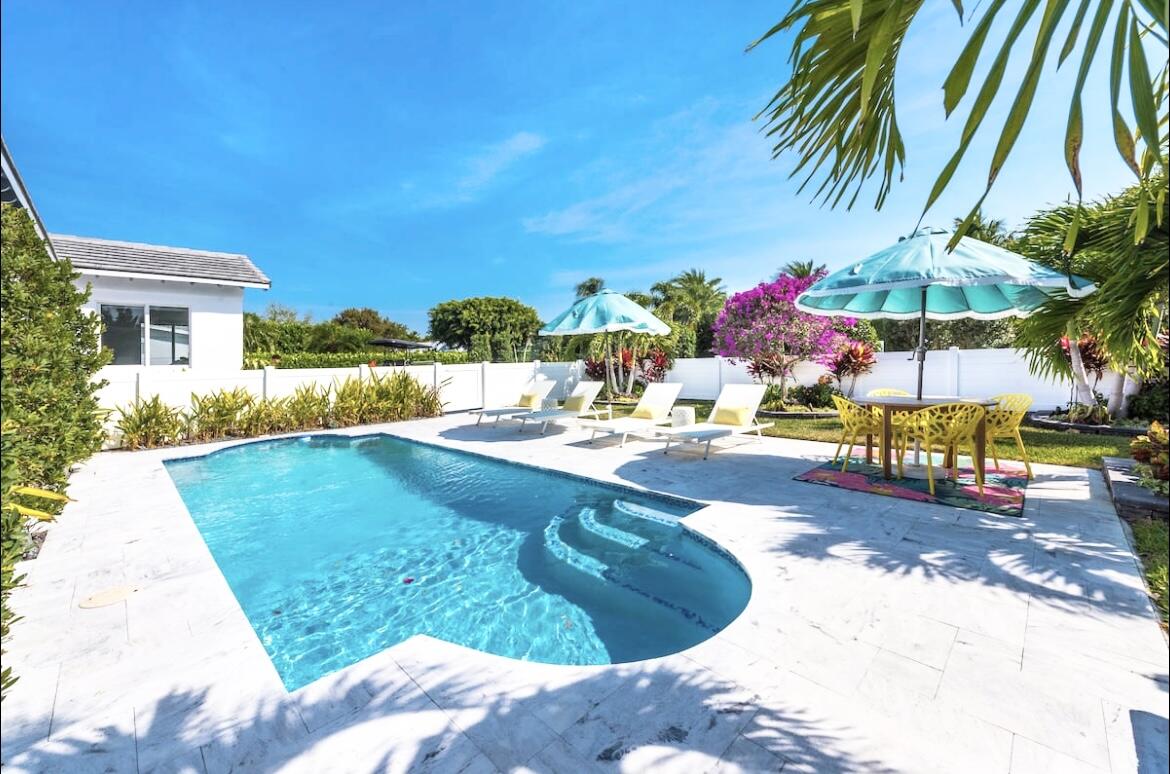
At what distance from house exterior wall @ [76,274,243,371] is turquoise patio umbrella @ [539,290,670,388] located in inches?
361

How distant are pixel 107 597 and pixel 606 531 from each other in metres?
3.93

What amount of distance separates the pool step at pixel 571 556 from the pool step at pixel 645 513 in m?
0.86

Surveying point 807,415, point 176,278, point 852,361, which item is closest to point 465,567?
point 807,415

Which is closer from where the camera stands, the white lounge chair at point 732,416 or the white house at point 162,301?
the white lounge chair at point 732,416

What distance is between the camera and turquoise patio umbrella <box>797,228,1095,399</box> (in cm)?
550

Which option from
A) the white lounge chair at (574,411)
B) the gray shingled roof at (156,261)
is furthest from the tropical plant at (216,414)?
the white lounge chair at (574,411)

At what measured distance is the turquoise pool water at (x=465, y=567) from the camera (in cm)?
343

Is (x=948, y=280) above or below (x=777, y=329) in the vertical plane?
below

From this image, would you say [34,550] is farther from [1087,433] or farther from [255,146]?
[255,146]

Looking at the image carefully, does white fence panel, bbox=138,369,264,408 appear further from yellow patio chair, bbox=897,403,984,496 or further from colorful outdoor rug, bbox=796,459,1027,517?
yellow patio chair, bbox=897,403,984,496

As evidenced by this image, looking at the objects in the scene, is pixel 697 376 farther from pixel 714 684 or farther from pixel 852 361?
pixel 714 684

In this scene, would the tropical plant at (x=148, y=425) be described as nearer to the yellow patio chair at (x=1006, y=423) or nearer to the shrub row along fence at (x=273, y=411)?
the shrub row along fence at (x=273, y=411)

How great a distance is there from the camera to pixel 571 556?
468 centimetres

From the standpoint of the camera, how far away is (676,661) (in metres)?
2.60
